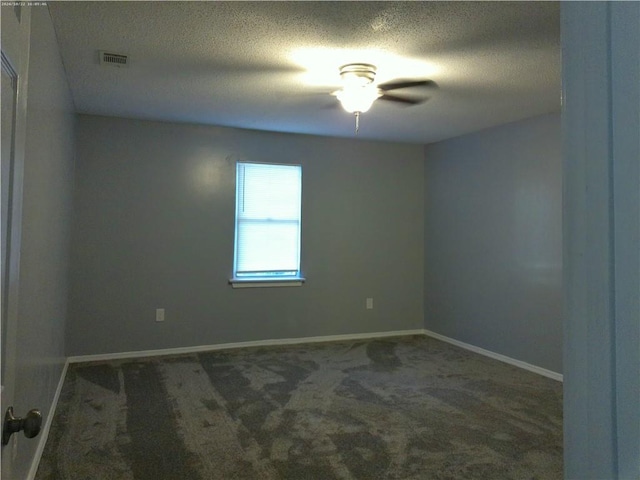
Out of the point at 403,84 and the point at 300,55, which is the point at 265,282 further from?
the point at 300,55

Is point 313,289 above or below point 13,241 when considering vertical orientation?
below

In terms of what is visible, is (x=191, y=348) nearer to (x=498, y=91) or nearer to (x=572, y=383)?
(x=498, y=91)

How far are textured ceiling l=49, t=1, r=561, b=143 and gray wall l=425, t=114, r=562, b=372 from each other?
1.67 ft

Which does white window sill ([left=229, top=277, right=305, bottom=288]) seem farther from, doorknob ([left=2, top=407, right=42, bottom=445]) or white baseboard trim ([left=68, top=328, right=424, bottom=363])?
doorknob ([left=2, top=407, right=42, bottom=445])

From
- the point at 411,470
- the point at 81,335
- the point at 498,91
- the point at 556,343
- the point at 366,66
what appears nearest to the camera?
the point at 411,470

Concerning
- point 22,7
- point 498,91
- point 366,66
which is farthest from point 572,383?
point 498,91

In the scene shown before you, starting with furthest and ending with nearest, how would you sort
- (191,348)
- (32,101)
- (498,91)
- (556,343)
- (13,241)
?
(191,348), (556,343), (498,91), (32,101), (13,241)

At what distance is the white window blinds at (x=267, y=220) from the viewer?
16.3 feet

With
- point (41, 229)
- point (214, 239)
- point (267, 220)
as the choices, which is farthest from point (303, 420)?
point (267, 220)

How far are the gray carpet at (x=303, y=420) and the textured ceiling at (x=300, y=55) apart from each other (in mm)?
2397

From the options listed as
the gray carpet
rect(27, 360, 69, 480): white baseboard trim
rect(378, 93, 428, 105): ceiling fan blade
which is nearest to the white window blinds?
the gray carpet

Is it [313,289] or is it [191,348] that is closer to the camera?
[191,348]

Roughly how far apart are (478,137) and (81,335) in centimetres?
467

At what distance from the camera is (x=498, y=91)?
3.49 meters
